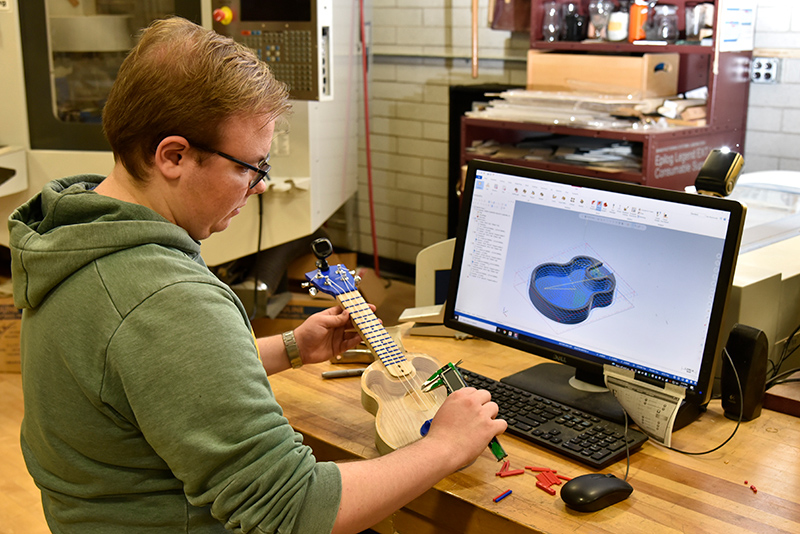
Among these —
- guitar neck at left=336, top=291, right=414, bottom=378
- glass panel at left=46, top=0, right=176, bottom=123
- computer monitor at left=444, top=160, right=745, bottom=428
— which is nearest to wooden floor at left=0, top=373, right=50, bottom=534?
glass panel at left=46, top=0, right=176, bottom=123

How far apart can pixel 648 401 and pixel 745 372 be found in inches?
8.3

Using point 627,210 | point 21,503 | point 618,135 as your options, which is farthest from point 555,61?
point 21,503

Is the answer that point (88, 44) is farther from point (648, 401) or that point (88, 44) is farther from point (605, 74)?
point (648, 401)

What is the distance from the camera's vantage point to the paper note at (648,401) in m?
1.25

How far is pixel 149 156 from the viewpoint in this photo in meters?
1.00

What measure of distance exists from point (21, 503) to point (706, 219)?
2.22 m

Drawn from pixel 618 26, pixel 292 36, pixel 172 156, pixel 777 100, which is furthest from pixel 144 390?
pixel 777 100

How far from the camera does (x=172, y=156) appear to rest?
100 cm

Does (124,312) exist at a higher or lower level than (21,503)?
higher

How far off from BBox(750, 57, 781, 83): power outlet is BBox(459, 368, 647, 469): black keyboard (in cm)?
208

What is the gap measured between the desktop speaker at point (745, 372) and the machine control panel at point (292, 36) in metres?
1.85

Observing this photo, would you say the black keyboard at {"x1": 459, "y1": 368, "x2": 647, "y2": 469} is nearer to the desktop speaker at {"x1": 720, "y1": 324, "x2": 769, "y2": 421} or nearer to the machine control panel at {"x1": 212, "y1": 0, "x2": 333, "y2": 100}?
the desktop speaker at {"x1": 720, "y1": 324, "x2": 769, "y2": 421}

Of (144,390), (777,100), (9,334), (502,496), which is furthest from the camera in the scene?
(9,334)

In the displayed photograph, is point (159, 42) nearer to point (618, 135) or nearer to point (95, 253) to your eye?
point (95, 253)
